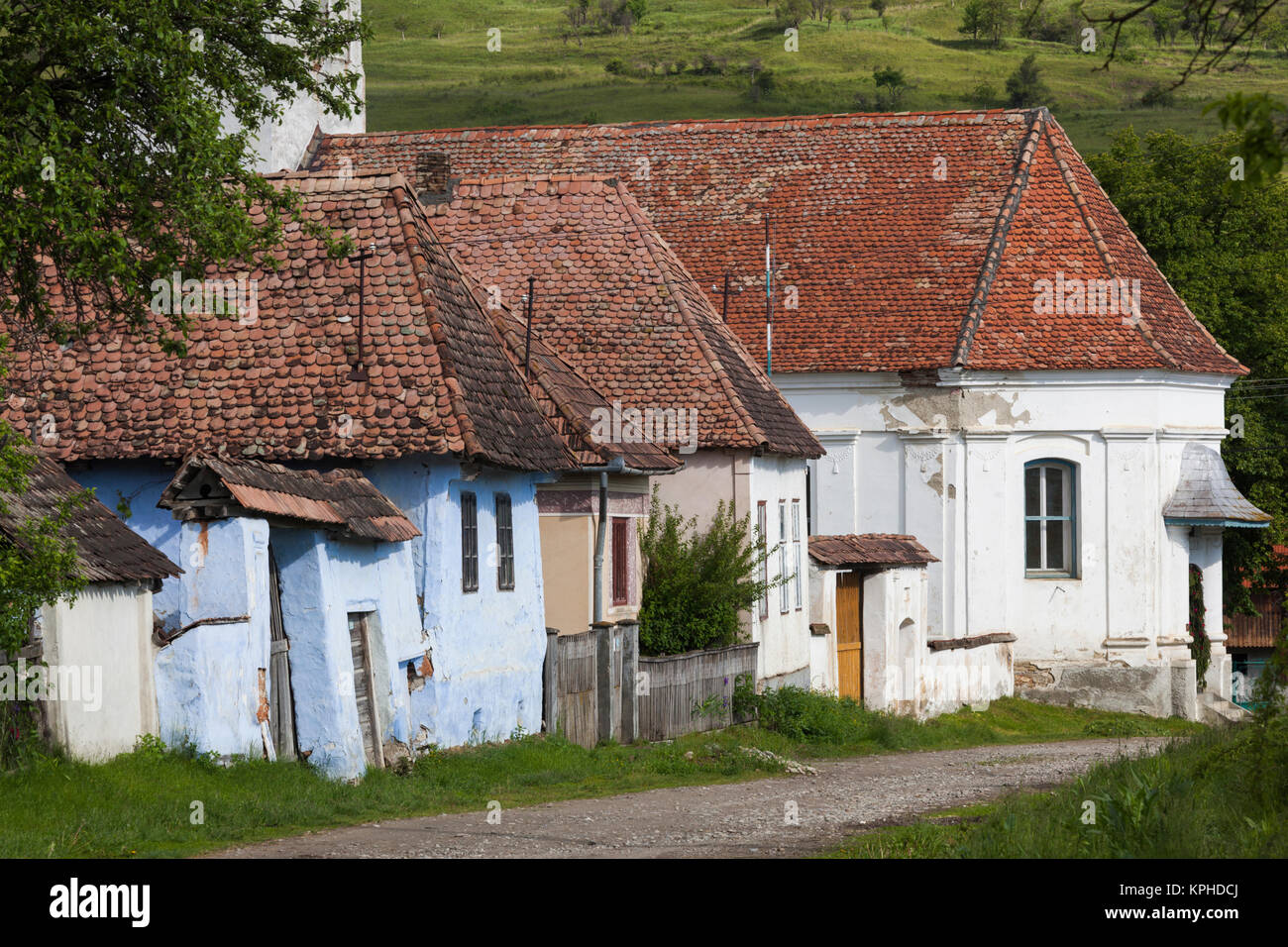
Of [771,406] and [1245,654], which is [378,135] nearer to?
[771,406]

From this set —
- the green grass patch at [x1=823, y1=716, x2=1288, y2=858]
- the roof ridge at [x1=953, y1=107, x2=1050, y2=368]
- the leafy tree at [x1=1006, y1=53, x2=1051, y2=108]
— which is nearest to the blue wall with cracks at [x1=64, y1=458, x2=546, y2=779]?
the green grass patch at [x1=823, y1=716, x2=1288, y2=858]

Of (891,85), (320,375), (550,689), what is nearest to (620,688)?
(550,689)

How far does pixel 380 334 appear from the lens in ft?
63.2

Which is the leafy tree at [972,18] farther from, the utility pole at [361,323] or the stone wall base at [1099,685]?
the utility pole at [361,323]

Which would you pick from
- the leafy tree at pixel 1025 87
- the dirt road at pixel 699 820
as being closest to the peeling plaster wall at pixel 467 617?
the dirt road at pixel 699 820

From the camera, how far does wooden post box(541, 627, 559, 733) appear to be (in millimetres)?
20500

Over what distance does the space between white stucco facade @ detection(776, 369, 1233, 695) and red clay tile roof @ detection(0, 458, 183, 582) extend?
17401 millimetres

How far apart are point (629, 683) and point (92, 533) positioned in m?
7.64

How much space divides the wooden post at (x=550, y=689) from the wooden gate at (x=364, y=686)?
11.2ft

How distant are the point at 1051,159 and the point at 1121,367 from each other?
4643 mm

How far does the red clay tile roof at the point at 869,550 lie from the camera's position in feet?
91.2

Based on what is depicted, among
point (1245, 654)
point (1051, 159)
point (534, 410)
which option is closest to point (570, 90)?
point (1245, 654)

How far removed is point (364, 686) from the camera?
57.2 feet

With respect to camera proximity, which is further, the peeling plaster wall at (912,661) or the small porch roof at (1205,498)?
the small porch roof at (1205,498)
